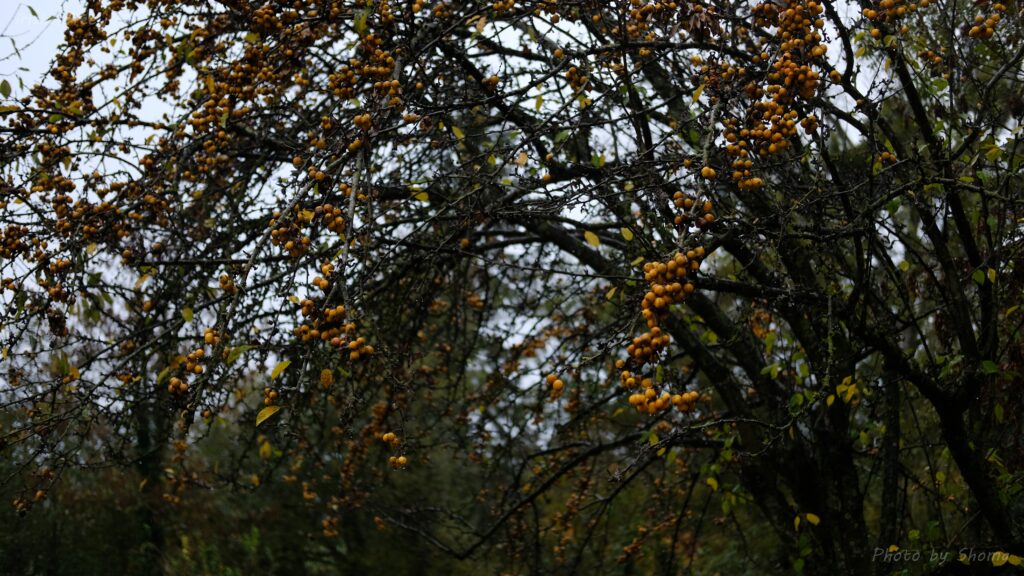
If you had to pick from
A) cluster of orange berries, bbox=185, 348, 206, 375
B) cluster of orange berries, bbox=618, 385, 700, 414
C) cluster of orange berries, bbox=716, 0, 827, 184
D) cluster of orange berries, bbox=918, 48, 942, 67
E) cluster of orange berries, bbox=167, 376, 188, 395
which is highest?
cluster of orange berries, bbox=918, 48, 942, 67

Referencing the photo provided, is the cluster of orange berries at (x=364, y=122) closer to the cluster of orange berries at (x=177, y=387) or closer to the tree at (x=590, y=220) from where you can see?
the tree at (x=590, y=220)

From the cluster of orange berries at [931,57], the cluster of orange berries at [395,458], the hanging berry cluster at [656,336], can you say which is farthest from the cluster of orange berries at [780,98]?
the cluster of orange berries at [395,458]

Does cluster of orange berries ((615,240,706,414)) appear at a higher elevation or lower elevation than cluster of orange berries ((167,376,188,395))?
lower

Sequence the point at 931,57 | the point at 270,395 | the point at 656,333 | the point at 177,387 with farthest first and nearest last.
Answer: the point at 931,57, the point at 177,387, the point at 270,395, the point at 656,333

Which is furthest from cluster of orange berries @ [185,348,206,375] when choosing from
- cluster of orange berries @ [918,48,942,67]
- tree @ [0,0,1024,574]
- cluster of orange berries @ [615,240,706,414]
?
cluster of orange berries @ [918,48,942,67]

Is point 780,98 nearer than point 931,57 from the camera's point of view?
Yes

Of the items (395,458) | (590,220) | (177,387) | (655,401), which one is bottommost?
(655,401)

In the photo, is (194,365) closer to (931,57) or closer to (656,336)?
(656,336)

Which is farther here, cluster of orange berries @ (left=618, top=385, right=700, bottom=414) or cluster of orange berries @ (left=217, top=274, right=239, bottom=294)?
cluster of orange berries @ (left=217, top=274, right=239, bottom=294)

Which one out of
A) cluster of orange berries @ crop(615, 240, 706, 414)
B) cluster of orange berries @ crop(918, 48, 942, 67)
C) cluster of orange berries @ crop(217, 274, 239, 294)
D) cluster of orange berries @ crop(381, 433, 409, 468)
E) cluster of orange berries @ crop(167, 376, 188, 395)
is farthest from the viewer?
cluster of orange berries @ crop(918, 48, 942, 67)

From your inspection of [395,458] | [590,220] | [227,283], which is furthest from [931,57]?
[227,283]

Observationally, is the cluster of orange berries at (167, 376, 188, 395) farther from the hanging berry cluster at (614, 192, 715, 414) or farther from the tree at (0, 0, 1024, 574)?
the hanging berry cluster at (614, 192, 715, 414)

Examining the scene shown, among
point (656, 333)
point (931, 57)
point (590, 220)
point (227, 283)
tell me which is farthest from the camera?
point (590, 220)

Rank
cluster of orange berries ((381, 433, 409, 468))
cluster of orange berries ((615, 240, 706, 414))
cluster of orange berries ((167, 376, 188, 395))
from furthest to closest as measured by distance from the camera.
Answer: cluster of orange berries ((167, 376, 188, 395)), cluster of orange berries ((381, 433, 409, 468)), cluster of orange berries ((615, 240, 706, 414))
